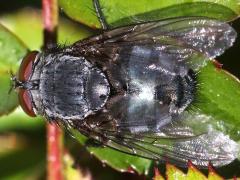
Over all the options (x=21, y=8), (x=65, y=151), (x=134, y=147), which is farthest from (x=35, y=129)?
(x=134, y=147)

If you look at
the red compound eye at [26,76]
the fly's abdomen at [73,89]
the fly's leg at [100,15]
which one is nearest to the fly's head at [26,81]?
the red compound eye at [26,76]

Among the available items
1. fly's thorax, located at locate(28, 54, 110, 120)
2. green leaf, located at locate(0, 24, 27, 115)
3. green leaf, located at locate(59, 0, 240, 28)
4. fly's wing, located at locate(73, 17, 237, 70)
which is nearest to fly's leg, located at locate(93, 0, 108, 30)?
green leaf, located at locate(59, 0, 240, 28)

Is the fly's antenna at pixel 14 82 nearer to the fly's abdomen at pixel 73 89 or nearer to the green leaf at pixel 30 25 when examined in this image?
the fly's abdomen at pixel 73 89

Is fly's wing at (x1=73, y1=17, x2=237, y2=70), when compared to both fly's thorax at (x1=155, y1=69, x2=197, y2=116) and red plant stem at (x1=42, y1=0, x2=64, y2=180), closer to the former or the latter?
fly's thorax at (x1=155, y1=69, x2=197, y2=116)

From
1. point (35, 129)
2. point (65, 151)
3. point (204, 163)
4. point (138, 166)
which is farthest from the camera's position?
point (35, 129)

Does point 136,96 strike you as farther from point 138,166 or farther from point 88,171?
point 88,171

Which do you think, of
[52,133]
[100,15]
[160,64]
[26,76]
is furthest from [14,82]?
[160,64]

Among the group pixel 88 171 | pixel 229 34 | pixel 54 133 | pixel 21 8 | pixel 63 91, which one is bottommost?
pixel 88 171
